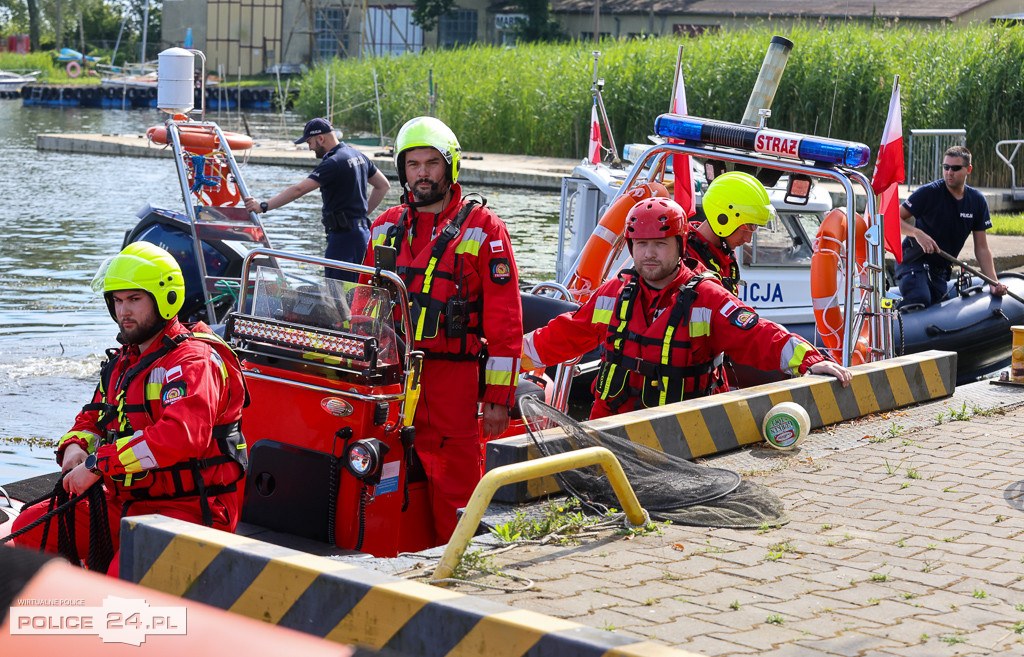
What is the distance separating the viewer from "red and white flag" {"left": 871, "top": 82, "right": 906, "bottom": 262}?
8.22m

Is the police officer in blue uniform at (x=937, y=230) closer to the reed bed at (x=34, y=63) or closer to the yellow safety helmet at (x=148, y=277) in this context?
the yellow safety helmet at (x=148, y=277)

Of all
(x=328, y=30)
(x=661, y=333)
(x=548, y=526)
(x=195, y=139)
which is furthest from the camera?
(x=328, y=30)

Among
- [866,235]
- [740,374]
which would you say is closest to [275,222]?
[740,374]

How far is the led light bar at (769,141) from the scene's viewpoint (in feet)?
23.2

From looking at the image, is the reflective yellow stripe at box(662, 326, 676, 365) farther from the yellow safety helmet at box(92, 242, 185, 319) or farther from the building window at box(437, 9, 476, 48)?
the building window at box(437, 9, 476, 48)

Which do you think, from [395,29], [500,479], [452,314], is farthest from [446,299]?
[395,29]

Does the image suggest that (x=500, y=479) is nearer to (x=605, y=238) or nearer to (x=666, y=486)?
(x=666, y=486)

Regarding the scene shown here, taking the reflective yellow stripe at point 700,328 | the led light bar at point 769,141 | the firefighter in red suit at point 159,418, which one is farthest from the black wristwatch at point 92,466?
the led light bar at point 769,141

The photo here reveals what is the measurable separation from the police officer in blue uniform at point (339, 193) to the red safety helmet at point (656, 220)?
17.4 feet

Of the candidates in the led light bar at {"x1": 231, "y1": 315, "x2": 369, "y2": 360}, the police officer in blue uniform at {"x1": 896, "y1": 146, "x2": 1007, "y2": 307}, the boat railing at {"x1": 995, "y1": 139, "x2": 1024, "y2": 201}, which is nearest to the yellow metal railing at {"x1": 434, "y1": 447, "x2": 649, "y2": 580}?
the led light bar at {"x1": 231, "y1": 315, "x2": 369, "y2": 360}

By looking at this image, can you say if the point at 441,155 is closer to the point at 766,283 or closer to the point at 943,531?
the point at 943,531

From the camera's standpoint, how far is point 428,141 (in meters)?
5.59

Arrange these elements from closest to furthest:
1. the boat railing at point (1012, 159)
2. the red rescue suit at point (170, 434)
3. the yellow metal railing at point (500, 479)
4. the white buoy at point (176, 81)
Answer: the yellow metal railing at point (500, 479)
the red rescue suit at point (170, 434)
the white buoy at point (176, 81)
the boat railing at point (1012, 159)

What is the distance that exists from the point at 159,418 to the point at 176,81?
667 cm
